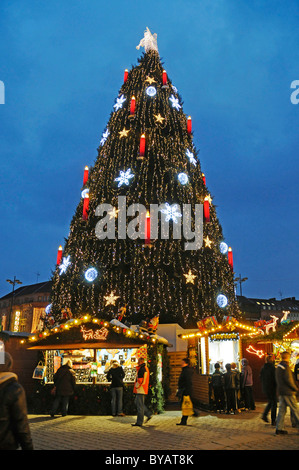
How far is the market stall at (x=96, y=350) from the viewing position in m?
13.5

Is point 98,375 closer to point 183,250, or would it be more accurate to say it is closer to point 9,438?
point 183,250

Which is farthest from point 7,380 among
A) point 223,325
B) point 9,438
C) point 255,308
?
point 255,308

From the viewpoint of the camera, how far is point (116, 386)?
12711 mm

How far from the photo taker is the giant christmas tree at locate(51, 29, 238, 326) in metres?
19.4

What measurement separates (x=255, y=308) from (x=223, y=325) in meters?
71.1

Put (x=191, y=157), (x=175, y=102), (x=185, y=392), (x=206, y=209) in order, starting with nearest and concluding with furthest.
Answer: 1. (x=185, y=392)
2. (x=206, y=209)
3. (x=191, y=157)
4. (x=175, y=102)

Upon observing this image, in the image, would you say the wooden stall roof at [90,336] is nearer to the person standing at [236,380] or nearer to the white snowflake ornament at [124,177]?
the person standing at [236,380]

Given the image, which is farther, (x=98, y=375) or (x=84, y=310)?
(x=84, y=310)

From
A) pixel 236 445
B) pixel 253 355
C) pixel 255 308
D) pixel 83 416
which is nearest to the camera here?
pixel 236 445

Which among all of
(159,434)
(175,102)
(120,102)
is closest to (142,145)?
(120,102)

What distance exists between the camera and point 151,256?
65.0 ft

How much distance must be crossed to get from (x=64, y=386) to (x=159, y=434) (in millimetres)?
4430

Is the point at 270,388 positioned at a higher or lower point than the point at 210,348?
lower

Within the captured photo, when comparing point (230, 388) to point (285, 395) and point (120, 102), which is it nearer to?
point (285, 395)
